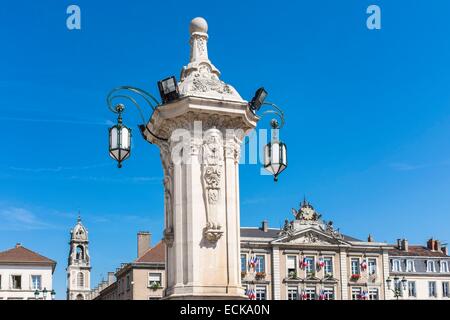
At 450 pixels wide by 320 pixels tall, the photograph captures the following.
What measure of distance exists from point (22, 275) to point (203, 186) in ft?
243

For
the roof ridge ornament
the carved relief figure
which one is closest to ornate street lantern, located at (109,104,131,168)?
the roof ridge ornament

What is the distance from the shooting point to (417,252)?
92500 millimetres

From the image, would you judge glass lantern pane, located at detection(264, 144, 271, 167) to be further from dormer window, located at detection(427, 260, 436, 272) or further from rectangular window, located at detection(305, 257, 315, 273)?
dormer window, located at detection(427, 260, 436, 272)

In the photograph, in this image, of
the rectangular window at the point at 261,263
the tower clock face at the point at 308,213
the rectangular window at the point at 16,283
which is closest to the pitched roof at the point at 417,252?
the tower clock face at the point at 308,213

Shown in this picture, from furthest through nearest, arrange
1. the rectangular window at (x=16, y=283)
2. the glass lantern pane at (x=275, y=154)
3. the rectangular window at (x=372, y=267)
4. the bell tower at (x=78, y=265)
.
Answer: the bell tower at (x=78, y=265) < the rectangular window at (x=372, y=267) < the rectangular window at (x=16, y=283) < the glass lantern pane at (x=275, y=154)

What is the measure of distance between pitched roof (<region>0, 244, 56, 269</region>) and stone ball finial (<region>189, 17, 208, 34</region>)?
72844mm

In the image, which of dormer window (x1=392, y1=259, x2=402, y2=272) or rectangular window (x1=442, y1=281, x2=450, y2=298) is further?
rectangular window (x1=442, y1=281, x2=450, y2=298)

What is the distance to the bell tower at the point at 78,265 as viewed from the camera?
137m

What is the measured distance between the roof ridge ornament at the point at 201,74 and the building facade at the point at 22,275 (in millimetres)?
72059

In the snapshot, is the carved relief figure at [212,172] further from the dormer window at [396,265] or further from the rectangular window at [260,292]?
the dormer window at [396,265]

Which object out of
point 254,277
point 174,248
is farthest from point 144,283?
point 174,248

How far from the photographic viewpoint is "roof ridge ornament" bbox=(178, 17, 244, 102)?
1362cm

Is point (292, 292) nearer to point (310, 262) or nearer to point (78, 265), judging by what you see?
point (310, 262)

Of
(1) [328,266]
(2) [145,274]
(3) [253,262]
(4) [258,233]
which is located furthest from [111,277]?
(1) [328,266]
